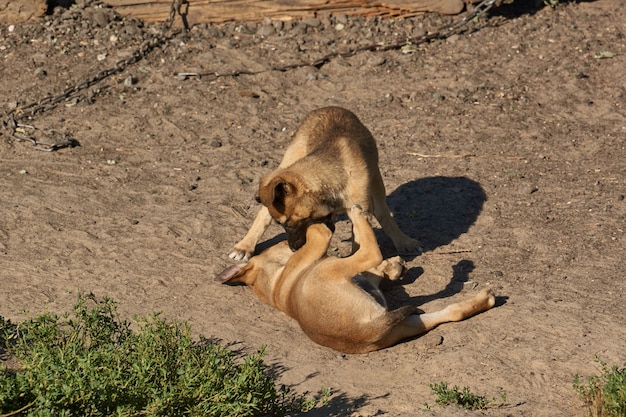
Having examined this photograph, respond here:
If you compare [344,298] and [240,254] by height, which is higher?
[344,298]

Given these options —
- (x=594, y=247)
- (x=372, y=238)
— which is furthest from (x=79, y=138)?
(x=594, y=247)

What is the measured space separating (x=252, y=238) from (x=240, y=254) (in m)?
0.18

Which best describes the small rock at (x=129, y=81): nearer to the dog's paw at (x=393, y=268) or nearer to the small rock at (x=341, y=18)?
the small rock at (x=341, y=18)

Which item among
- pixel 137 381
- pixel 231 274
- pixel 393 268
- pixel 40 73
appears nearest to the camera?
pixel 137 381

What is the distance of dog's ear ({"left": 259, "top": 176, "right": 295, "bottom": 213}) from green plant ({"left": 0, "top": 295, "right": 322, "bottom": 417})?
141cm

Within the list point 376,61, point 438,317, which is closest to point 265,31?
point 376,61

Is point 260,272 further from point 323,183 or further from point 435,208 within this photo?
point 435,208

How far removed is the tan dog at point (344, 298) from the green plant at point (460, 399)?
96cm

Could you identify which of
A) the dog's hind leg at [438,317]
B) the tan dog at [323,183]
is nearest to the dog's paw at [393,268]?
the tan dog at [323,183]

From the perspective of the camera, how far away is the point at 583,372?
607cm

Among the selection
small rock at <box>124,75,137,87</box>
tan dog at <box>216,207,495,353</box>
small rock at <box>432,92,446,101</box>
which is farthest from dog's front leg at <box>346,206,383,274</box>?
small rock at <box>124,75,137,87</box>

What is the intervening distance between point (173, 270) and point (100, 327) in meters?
1.73

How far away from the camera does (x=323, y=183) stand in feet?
23.6

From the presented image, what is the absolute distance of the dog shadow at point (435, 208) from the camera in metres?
8.65
